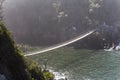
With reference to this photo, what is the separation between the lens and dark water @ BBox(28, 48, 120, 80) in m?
38.7

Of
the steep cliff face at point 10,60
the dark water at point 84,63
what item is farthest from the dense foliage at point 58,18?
the steep cliff face at point 10,60

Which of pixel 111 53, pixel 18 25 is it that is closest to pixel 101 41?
pixel 111 53

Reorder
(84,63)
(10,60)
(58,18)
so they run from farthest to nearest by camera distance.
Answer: (58,18) < (84,63) < (10,60)

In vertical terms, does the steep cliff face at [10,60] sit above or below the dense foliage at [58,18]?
below

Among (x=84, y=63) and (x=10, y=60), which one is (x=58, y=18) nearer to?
(x=84, y=63)

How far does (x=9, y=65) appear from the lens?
18.5 metres

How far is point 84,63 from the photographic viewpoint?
46094mm

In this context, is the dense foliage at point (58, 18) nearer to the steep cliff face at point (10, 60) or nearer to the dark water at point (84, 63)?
the dark water at point (84, 63)

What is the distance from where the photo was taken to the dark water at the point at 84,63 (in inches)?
1525

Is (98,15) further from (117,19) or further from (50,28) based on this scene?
(50,28)

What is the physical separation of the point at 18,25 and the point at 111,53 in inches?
1068

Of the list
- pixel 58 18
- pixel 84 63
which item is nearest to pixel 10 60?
pixel 84 63

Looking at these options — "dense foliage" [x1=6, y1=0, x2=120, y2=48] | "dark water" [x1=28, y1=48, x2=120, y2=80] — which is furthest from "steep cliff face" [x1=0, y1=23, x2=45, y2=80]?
"dense foliage" [x1=6, y1=0, x2=120, y2=48]

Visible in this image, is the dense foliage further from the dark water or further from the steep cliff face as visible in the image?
the steep cliff face
